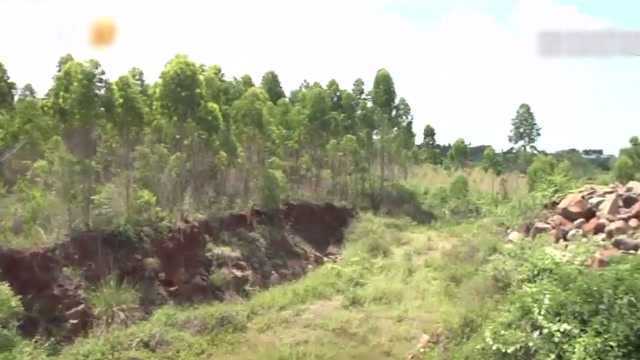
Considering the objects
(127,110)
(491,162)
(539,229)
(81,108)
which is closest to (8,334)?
(81,108)

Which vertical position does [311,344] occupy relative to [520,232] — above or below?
below

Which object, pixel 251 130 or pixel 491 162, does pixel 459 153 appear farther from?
pixel 251 130

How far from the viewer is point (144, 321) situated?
1095cm

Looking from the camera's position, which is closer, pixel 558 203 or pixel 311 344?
pixel 311 344

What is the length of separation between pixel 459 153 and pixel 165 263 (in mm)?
22896

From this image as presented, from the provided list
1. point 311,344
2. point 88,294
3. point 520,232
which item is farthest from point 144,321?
point 520,232

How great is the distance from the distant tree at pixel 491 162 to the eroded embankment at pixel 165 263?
1418 centimetres

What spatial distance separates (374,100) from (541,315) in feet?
58.1

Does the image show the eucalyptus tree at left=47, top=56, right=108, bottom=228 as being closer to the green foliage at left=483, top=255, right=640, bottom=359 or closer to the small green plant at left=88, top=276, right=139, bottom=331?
the small green plant at left=88, top=276, right=139, bottom=331

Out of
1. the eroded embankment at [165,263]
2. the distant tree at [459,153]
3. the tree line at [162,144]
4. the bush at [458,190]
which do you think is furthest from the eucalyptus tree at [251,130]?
the distant tree at [459,153]

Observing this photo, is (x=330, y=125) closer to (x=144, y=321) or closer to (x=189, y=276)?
(x=189, y=276)

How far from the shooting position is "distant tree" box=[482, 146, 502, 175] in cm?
3099

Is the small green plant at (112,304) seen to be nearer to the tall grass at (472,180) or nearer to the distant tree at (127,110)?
the distant tree at (127,110)

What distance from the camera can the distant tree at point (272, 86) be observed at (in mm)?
21953
